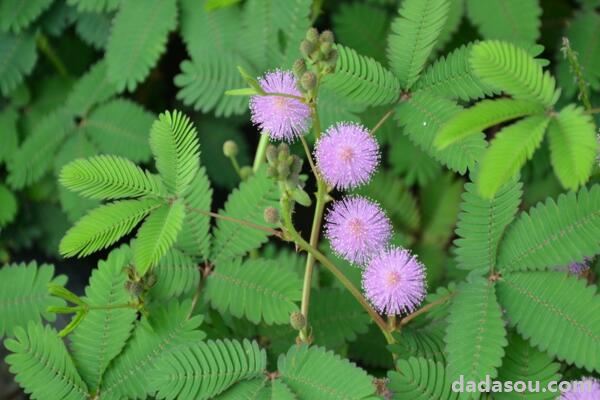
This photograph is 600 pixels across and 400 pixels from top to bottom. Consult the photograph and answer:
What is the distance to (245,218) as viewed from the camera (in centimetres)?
150

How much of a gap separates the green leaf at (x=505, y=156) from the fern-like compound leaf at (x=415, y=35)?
0.45 meters

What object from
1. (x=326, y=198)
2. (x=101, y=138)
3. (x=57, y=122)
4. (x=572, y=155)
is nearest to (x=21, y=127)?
(x=57, y=122)

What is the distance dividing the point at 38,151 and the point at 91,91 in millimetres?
225

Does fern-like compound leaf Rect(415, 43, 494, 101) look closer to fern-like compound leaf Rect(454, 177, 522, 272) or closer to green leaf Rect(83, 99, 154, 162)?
fern-like compound leaf Rect(454, 177, 522, 272)

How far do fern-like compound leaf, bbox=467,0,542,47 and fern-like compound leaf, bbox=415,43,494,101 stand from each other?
0.44m

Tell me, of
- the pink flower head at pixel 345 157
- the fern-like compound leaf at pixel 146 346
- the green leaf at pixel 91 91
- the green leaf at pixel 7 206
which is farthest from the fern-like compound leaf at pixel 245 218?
the green leaf at pixel 7 206

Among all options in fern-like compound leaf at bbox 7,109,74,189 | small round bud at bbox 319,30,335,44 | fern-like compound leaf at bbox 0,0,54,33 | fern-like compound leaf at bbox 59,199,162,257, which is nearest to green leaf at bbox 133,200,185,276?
fern-like compound leaf at bbox 59,199,162,257

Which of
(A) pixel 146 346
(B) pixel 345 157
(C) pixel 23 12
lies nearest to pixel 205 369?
(A) pixel 146 346

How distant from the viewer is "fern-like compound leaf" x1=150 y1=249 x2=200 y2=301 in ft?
4.75

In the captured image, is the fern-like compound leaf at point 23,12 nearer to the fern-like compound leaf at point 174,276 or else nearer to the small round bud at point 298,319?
the fern-like compound leaf at point 174,276

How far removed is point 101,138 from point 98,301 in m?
0.72

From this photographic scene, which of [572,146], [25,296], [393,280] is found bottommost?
[25,296]

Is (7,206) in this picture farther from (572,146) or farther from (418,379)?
(572,146)

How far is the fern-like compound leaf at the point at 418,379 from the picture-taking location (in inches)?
49.8
